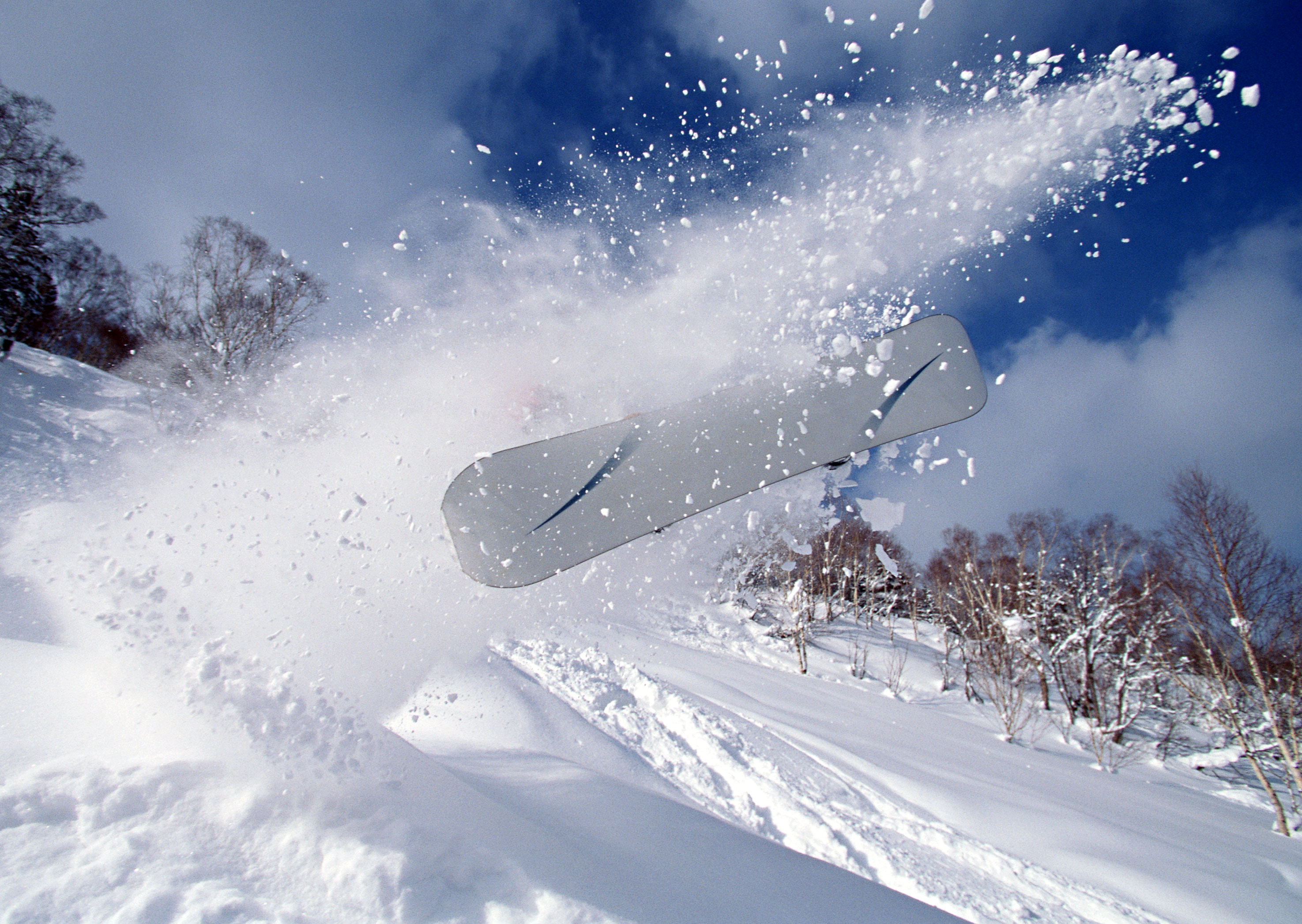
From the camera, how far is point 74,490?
217 inches

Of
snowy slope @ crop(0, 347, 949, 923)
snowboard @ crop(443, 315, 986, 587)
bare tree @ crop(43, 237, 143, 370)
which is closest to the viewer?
snowy slope @ crop(0, 347, 949, 923)

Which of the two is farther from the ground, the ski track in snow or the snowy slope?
the snowy slope

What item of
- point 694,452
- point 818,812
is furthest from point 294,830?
point 818,812

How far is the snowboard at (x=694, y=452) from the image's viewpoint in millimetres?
2672

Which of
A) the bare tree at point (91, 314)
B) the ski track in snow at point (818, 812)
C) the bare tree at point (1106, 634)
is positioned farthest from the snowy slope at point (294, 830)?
the bare tree at point (91, 314)

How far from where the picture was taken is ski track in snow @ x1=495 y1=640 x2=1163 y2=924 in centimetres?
319

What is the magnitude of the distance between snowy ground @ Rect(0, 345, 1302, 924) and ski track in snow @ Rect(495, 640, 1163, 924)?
28mm

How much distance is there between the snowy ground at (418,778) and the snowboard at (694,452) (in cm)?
48

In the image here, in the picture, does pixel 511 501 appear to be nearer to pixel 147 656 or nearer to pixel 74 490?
pixel 147 656

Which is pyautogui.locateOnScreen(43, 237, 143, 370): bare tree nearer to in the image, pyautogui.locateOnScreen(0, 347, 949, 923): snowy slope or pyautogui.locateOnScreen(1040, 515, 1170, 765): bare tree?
pyautogui.locateOnScreen(0, 347, 949, 923): snowy slope

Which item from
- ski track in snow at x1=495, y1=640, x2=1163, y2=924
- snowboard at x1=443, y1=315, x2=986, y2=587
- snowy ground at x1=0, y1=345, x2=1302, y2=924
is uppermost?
snowboard at x1=443, y1=315, x2=986, y2=587

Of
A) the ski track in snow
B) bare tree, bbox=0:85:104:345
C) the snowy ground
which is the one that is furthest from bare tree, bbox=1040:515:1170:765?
bare tree, bbox=0:85:104:345

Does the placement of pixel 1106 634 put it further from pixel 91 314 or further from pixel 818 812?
pixel 91 314

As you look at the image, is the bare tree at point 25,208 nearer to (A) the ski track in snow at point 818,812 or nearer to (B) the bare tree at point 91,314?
(B) the bare tree at point 91,314
